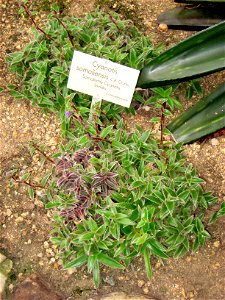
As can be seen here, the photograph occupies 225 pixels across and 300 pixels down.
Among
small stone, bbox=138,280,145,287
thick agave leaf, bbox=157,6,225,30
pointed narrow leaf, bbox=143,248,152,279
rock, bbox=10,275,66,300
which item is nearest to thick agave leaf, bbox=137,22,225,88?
thick agave leaf, bbox=157,6,225,30

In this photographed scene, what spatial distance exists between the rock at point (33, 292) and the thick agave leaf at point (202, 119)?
65 cm

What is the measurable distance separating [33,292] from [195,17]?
1.12 m

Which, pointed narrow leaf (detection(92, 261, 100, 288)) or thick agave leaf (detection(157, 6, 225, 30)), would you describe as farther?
thick agave leaf (detection(157, 6, 225, 30))

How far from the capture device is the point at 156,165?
175cm

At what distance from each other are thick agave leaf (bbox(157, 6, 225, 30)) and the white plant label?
32cm

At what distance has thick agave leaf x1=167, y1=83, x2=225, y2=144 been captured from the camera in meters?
1.66

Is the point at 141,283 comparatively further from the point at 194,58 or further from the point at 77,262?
the point at 194,58

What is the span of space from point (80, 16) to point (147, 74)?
694 millimetres

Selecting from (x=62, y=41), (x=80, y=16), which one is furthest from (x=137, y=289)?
(x=80, y=16)

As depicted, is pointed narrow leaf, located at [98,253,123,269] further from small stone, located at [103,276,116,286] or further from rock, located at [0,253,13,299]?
rock, located at [0,253,13,299]

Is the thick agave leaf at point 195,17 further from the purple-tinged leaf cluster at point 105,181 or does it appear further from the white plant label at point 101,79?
the purple-tinged leaf cluster at point 105,181

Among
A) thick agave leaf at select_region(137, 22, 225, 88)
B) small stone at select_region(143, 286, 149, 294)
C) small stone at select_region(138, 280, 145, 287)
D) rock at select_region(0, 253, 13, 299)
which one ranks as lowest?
small stone at select_region(143, 286, 149, 294)

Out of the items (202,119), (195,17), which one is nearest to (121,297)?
(202,119)

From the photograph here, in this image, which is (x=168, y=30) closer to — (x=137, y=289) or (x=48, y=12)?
(x=48, y=12)
